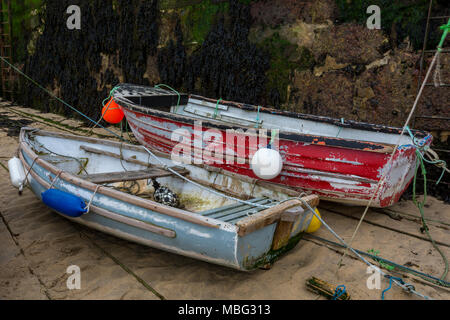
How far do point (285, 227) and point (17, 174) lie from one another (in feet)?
10.7

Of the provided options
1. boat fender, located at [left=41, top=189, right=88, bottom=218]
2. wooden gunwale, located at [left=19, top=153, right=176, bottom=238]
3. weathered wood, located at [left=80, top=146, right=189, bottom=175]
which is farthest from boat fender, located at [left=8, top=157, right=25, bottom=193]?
wooden gunwale, located at [left=19, top=153, right=176, bottom=238]

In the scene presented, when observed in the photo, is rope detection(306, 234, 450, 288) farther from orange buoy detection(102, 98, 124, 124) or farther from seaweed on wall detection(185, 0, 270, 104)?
orange buoy detection(102, 98, 124, 124)

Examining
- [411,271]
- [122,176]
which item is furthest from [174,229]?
A: [411,271]

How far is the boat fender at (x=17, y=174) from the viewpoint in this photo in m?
4.00

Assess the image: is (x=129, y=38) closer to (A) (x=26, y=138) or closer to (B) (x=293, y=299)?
(A) (x=26, y=138)

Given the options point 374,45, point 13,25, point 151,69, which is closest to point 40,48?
point 13,25

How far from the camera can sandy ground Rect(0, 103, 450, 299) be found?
2.88m

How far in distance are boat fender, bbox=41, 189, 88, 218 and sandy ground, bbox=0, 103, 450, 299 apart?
18.7 inches

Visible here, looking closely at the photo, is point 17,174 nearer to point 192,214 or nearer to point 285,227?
point 192,214

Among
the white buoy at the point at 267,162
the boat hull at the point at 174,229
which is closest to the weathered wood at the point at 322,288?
the boat hull at the point at 174,229

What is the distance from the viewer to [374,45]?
5.57 metres

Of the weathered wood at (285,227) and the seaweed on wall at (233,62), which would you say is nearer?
the weathered wood at (285,227)

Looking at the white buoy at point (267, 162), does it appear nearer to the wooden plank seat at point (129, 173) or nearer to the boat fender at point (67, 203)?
the wooden plank seat at point (129, 173)

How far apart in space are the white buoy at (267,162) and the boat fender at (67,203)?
1.94 metres
